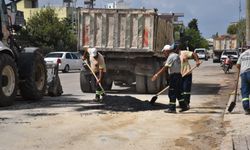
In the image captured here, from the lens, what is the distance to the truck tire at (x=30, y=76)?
14.9m

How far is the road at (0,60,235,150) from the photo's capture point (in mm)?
9062

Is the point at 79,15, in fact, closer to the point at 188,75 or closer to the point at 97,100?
the point at 97,100

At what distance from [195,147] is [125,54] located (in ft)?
32.5

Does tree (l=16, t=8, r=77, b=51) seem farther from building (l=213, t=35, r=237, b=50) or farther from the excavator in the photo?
the excavator

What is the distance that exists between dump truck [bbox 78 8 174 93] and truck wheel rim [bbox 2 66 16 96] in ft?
17.1

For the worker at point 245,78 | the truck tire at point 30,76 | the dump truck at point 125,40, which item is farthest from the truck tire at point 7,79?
the worker at point 245,78

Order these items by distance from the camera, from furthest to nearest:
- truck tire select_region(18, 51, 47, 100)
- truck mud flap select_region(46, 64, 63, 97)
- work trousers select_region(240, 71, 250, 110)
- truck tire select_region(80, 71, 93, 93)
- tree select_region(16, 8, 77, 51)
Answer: tree select_region(16, 8, 77, 51) < truck tire select_region(80, 71, 93, 93) < truck mud flap select_region(46, 64, 63, 97) < truck tire select_region(18, 51, 47, 100) < work trousers select_region(240, 71, 250, 110)

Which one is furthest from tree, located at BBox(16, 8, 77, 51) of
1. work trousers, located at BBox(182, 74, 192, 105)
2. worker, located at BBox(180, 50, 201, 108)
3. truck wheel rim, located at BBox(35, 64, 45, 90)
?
work trousers, located at BBox(182, 74, 192, 105)

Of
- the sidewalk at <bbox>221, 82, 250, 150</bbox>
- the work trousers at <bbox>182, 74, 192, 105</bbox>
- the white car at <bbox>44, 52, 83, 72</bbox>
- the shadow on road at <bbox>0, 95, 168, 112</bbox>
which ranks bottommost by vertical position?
the white car at <bbox>44, 52, 83, 72</bbox>

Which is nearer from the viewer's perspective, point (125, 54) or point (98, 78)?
point (98, 78)

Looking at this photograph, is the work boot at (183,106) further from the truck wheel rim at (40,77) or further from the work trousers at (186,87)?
the truck wheel rim at (40,77)

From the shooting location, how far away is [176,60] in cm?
1316

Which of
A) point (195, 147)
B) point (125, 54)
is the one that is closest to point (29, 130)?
point (195, 147)

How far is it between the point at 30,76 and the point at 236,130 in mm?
6799
